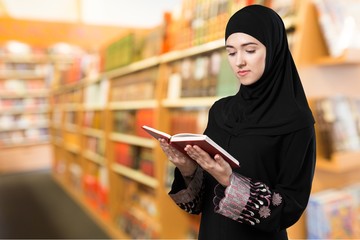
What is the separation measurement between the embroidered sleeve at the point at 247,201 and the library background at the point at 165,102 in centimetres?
75

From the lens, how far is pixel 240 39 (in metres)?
1.02

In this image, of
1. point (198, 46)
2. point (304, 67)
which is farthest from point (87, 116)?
point (304, 67)

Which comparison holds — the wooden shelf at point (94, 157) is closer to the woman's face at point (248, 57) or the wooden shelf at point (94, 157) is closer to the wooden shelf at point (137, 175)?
the wooden shelf at point (137, 175)

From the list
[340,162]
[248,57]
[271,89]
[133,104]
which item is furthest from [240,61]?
[133,104]

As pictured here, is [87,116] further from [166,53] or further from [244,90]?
[244,90]

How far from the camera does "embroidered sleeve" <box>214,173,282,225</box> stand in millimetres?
928

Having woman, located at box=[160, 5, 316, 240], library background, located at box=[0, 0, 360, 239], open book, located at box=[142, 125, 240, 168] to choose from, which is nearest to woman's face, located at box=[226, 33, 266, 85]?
woman, located at box=[160, 5, 316, 240]

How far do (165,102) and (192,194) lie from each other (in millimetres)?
1549

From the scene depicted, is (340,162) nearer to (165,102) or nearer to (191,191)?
(191,191)

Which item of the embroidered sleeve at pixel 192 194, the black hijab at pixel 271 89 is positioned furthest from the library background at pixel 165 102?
the embroidered sleeve at pixel 192 194

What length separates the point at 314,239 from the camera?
1.58 metres

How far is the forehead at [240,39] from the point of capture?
3.32 feet

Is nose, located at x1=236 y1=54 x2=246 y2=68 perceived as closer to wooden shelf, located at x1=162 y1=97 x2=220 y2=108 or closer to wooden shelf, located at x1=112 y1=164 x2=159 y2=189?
wooden shelf, located at x1=162 y1=97 x2=220 y2=108

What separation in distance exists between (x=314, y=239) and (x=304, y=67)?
83 cm
